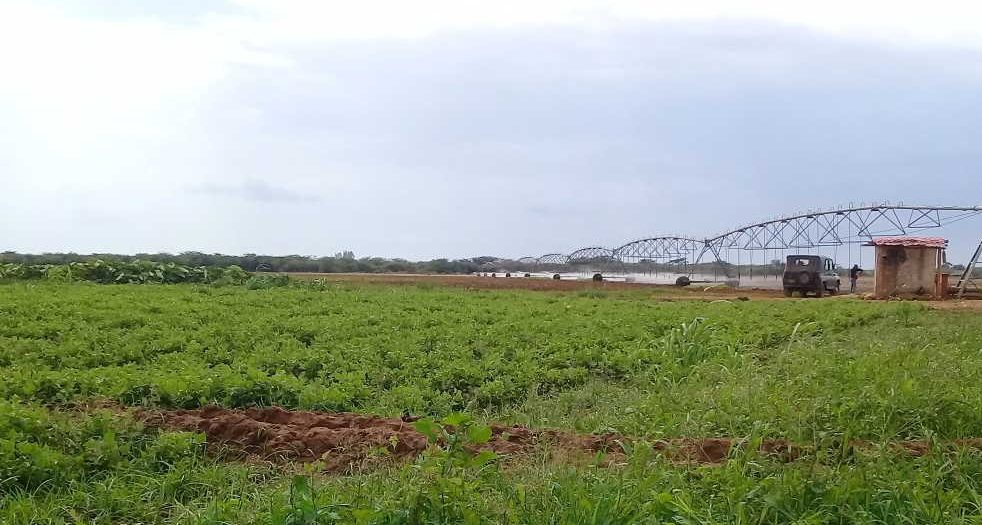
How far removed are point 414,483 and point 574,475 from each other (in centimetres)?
89

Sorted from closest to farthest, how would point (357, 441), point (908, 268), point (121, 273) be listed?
point (357, 441), point (121, 273), point (908, 268)

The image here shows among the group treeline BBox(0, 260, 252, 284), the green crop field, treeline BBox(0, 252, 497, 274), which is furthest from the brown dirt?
treeline BBox(0, 252, 497, 274)

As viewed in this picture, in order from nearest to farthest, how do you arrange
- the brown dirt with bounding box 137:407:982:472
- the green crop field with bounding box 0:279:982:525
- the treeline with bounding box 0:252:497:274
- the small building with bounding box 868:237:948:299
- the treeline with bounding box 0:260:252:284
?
the green crop field with bounding box 0:279:982:525 → the brown dirt with bounding box 137:407:982:472 → the treeline with bounding box 0:260:252:284 → the small building with bounding box 868:237:948:299 → the treeline with bounding box 0:252:497:274

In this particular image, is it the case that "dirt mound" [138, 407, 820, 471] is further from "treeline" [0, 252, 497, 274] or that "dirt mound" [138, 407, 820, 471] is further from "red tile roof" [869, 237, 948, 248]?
"treeline" [0, 252, 497, 274]

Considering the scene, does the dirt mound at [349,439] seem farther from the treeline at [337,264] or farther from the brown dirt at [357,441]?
the treeline at [337,264]

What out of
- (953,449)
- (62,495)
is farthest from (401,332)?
(953,449)

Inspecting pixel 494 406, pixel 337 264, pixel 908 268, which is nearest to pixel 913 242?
pixel 908 268

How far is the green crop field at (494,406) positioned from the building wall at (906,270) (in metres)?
13.8

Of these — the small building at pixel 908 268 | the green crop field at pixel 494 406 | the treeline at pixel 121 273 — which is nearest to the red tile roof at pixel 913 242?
the small building at pixel 908 268

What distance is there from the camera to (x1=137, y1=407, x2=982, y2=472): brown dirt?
5129 mm

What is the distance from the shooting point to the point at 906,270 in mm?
27484

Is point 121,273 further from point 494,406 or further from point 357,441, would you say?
point 357,441

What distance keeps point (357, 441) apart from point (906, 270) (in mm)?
26747

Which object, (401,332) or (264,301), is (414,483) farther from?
(264,301)
